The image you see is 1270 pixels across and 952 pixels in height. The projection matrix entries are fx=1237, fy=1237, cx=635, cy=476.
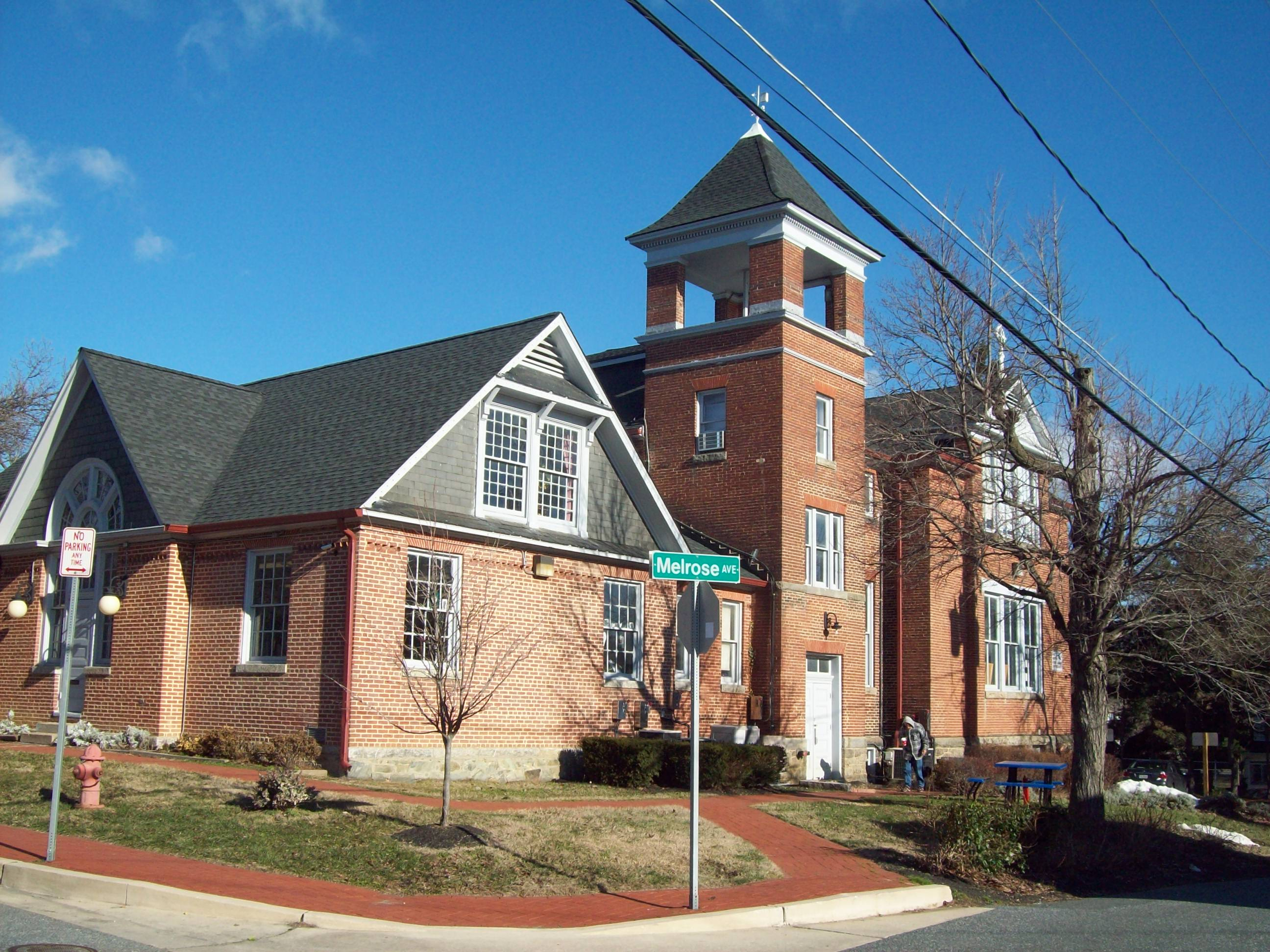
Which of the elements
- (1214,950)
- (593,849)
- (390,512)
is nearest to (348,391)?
(390,512)

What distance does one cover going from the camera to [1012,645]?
3306 centimetres

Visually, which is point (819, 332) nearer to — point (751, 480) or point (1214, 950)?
point (751, 480)

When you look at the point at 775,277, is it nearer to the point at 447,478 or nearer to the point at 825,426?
the point at 825,426

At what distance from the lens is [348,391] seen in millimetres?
23531

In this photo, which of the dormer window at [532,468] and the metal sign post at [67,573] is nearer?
the metal sign post at [67,573]

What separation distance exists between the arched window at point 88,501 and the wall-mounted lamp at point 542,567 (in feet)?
23.3

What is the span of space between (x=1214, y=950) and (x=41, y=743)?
17854 millimetres

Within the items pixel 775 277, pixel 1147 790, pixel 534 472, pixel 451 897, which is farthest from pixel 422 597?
pixel 1147 790

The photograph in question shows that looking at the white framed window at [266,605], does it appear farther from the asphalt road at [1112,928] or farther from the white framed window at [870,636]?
the white framed window at [870,636]

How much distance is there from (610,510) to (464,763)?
598 cm

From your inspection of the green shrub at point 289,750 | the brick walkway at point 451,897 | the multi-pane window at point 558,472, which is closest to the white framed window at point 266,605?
the green shrub at point 289,750

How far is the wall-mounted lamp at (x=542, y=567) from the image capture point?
2106cm

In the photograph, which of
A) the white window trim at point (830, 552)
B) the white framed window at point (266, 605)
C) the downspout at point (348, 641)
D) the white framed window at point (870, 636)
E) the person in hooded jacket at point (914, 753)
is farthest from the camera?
the white framed window at point (870, 636)

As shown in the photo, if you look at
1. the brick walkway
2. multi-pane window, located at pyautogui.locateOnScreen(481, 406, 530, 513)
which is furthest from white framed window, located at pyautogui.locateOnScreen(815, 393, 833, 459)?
the brick walkway
